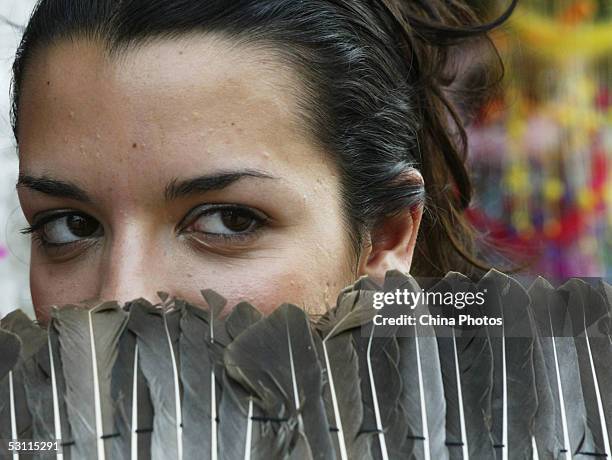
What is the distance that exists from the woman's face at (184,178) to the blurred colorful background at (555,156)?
2.01 meters

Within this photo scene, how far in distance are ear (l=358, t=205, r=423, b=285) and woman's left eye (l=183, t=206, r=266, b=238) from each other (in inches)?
9.0

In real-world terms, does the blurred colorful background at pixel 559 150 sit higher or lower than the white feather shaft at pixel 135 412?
higher

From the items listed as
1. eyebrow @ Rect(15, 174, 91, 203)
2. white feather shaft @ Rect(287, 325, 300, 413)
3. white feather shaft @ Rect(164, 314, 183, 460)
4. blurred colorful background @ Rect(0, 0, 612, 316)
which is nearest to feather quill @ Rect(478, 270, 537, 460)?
white feather shaft @ Rect(287, 325, 300, 413)

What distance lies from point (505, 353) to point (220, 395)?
0.33 m

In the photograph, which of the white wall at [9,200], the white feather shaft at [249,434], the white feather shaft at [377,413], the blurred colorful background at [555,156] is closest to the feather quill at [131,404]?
the white feather shaft at [249,434]

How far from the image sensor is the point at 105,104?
143 cm

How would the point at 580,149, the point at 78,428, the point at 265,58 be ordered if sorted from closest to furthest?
the point at 78,428
the point at 265,58
the point at 580,149

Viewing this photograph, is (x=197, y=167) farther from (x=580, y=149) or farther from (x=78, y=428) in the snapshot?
(x=580, y=149)

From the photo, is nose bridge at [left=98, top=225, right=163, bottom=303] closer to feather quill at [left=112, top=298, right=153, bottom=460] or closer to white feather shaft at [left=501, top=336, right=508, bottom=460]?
feather quill at [left=112, top=298, right=153, bottom=460]

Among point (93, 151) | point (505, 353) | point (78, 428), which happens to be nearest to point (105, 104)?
point (93, 151)

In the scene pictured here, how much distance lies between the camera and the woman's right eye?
1.50 meters

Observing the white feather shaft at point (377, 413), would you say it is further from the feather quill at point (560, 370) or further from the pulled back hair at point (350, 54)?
the pulled back hair at point (350, 54)

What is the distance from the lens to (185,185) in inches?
54.9

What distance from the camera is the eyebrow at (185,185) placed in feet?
4.58
